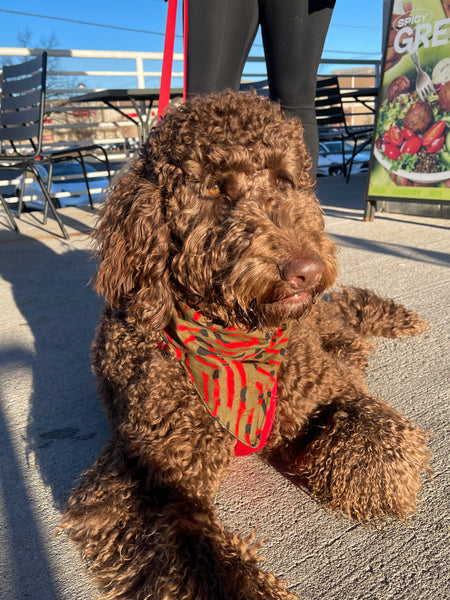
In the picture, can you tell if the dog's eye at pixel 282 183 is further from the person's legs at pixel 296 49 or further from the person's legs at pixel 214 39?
the person's legs at pixel 214 39

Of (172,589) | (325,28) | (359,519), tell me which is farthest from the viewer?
(325,28)

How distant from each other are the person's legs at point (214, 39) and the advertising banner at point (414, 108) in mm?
2806

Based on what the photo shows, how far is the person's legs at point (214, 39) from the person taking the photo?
2762 mm

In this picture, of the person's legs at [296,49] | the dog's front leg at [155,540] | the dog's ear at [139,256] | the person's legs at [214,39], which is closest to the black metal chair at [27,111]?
the person's legs at [214,39]

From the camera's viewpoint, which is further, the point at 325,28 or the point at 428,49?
the point at 428,49

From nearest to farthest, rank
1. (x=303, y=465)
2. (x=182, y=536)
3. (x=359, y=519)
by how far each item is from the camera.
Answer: (x=182, y=536) → (x=359, y=519) → (x=303, y=465)

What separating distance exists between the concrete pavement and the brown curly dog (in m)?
0.09

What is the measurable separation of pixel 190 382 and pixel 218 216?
2.05ft

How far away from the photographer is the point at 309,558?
1543mm

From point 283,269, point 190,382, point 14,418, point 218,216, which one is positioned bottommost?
point 14,418

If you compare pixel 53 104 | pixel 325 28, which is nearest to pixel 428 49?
pixel 325 28

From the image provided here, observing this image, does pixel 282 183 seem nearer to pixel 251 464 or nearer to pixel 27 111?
pixel 251 464

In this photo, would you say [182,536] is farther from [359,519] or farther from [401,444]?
[401,444]

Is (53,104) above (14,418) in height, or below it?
above
